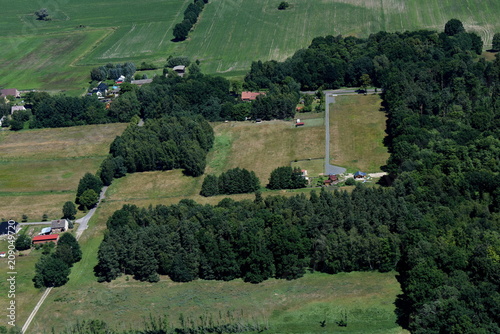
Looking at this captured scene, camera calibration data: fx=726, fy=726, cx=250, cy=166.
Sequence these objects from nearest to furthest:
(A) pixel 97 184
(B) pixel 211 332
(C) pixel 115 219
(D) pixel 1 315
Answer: (B) pixel 211 332 < (D) pixel 1 315 < (C) pixel 115 219 < (A) pixel 97 184

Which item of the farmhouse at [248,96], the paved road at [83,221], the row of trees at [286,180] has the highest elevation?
the row of trees at [286,180]

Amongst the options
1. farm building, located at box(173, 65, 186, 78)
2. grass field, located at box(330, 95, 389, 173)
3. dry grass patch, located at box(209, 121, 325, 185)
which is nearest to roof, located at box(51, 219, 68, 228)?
dry grass patch, located at box(209, 121, 325, 185)

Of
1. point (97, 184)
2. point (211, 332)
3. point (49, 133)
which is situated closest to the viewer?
point (211, 332)

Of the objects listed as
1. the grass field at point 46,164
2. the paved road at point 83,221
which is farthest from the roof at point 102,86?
the paved road at point 83,221

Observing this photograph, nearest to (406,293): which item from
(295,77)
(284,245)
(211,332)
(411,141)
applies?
(284,245)

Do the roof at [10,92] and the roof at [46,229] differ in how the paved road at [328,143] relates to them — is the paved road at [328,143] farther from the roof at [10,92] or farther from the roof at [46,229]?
the roof at [10,92]

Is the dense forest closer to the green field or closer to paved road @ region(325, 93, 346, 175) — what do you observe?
paved road @ region(325, 93, 346, 175)

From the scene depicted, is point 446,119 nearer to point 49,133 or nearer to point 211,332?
point 211,332
